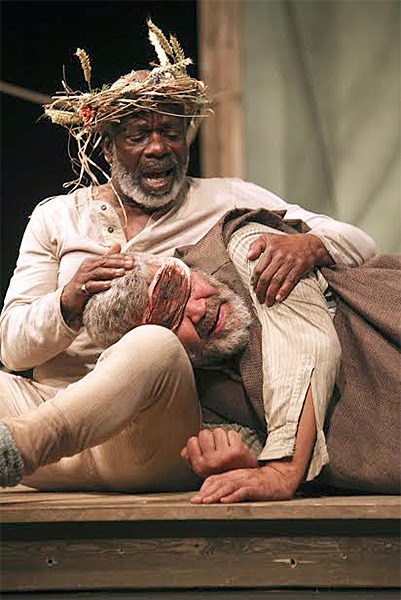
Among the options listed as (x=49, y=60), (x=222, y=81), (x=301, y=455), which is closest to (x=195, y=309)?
(x=301, y=455)

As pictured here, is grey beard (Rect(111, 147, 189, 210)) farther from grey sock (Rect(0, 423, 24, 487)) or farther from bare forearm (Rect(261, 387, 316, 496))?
grey sock (Rect(0, 423, 24, 487))

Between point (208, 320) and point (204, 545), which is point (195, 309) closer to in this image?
point (208, 320)

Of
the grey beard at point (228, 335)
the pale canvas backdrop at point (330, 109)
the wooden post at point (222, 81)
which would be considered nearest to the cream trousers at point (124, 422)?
the grey beard at point (228, 335)

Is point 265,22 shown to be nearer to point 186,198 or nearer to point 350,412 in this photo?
point 186,198

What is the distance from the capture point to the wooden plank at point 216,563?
8.16ft

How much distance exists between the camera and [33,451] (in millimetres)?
2518

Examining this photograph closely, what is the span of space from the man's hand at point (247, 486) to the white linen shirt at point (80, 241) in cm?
67

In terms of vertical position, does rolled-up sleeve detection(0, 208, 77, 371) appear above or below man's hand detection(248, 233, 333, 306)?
below

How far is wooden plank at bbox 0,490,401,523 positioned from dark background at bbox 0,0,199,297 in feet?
9.38

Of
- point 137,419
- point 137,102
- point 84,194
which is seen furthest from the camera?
point 84,194

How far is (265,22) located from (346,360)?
9.89 ft

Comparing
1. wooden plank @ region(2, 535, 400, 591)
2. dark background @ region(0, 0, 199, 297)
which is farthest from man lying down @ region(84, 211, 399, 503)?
dark background @ region(0, 0, 199, 297)

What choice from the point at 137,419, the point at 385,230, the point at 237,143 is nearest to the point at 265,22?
the point at 237,143

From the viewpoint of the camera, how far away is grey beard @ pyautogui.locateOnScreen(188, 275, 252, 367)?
9.19 feet
